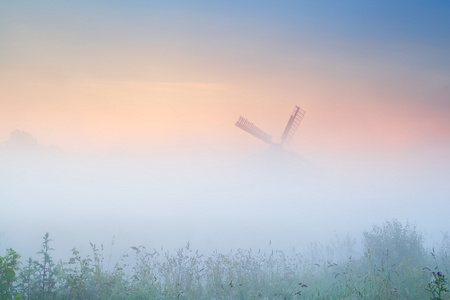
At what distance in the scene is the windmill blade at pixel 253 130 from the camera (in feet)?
150

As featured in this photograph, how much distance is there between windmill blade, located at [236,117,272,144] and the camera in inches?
1796

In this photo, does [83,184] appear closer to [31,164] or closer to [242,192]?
[31,164]

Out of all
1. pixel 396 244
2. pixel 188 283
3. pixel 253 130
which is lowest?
pixel 188 283

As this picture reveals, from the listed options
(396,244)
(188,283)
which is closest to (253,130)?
(396,244)

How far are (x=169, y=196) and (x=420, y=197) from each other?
27.3 m

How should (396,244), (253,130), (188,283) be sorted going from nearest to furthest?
(188,283) → (396,244) → (253,130)

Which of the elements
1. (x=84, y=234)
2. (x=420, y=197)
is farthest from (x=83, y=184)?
(x=420, y=197)

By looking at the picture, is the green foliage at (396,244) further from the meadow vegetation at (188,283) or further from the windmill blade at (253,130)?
the windmill blade at (253,130)

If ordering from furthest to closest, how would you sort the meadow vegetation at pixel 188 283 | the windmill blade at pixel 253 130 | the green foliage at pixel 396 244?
1. the windmill blade at pixel 253 130
2. the green foliage at pixel 396 244
3. the meadow vegetation at pixel 188 283

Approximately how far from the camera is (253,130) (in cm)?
4588

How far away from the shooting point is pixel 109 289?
23.1ft

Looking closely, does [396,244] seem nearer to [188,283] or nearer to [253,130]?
[188,283]

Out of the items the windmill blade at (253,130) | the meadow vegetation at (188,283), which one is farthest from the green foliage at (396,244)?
the windmill blade at (253,130)

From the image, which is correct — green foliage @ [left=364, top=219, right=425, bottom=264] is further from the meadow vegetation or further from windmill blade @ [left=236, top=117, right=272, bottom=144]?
windmill blade @ [left=236, top=117, right=272, bottom=144]
